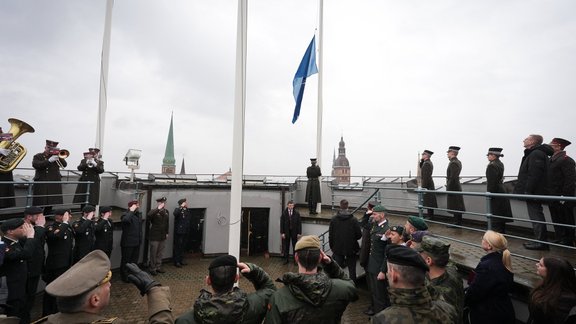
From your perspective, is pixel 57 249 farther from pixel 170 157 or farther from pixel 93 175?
pixel 170 157

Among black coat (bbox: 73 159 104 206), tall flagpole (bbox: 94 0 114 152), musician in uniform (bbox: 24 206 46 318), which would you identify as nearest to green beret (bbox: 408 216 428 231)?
musician in uniform (bbox: 24 206 46 318)

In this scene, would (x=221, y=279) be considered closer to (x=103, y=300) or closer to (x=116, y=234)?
(x=103, y=300)

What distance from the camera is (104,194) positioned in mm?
12477

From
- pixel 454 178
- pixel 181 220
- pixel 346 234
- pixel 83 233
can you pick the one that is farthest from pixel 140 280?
pixel 181 220

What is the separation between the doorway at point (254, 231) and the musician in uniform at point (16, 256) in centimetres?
816

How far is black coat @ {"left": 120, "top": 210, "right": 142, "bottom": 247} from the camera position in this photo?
830 cm

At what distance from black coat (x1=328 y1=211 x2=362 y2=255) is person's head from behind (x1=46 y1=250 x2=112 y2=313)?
608cm

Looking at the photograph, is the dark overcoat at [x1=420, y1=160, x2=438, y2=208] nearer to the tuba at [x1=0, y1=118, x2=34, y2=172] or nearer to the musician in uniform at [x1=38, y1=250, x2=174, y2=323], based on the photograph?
the musician in uniform at [x1=38, y1=250, x2=174, y2=323]

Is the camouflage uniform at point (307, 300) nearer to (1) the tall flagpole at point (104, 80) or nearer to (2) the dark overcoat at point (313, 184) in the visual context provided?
(1) the tall flagpole at point (104, 80)

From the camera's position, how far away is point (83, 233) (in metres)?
6.41

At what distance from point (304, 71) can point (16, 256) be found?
29.1 ft

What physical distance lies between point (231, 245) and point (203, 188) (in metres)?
6.68

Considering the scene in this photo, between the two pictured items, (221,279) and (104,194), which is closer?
(221,279)

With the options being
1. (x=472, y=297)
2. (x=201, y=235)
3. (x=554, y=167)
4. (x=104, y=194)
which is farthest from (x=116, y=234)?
(x=554, y=167)
